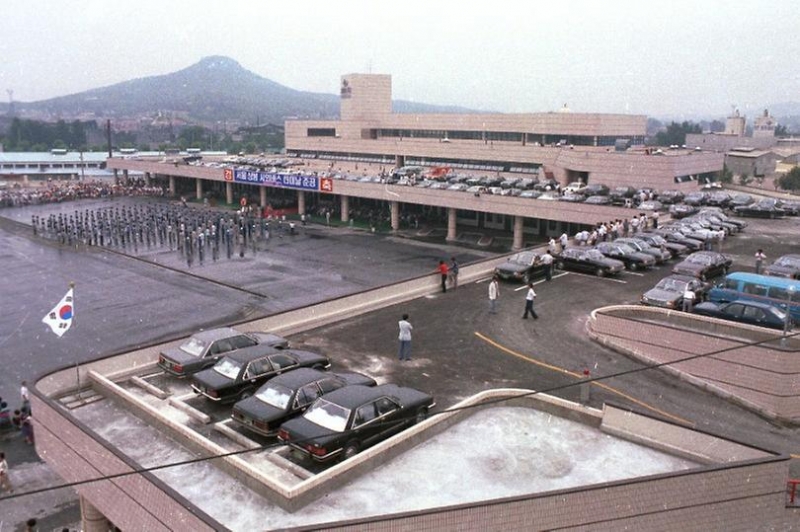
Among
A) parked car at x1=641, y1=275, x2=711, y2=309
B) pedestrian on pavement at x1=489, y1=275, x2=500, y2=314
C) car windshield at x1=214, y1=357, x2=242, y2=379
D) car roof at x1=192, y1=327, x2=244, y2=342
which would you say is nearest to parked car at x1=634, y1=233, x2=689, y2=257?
parked car at x1=641, y1=275, x2=711, y2=309

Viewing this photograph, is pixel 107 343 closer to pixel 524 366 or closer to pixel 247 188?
pixel 524 366

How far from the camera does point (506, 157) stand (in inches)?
2346

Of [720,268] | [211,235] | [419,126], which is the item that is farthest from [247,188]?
[720,268]

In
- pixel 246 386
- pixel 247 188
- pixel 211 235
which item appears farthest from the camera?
pixel 247 188

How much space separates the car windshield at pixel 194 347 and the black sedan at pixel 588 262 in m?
16.5

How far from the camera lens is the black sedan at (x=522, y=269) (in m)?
25.1

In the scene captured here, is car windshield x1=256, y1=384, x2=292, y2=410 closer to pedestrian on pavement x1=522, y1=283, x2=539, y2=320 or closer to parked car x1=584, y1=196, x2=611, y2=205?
pedestrian on pavement x1=522, y1=283, x2=539, y2=320

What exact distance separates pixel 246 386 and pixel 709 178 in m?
54.4

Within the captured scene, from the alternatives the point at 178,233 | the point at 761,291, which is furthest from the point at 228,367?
the point at 178,233

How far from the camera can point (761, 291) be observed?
65.8ft

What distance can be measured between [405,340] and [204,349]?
4886mm

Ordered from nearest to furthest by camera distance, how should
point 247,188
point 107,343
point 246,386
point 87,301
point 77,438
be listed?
point 77,438, point 246,386, point 107,343, point 87,301, point 247,188

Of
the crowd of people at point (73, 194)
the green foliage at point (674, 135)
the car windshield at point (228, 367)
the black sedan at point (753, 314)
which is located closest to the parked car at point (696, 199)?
the black sedan at point (753, 314)

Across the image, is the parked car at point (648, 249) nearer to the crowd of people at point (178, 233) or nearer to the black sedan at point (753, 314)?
the black sedan at point (753, 314)
